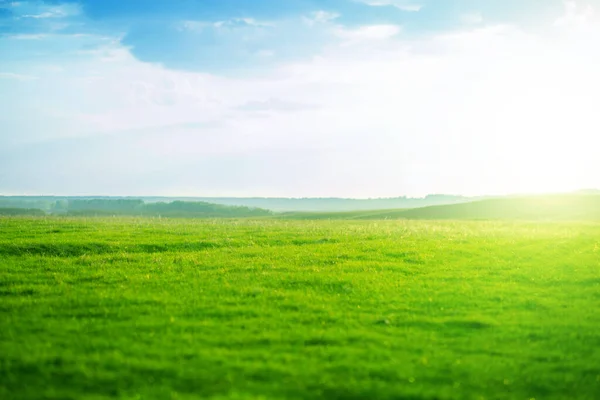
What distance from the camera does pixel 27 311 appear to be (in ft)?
55.4

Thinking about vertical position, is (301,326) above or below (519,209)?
below

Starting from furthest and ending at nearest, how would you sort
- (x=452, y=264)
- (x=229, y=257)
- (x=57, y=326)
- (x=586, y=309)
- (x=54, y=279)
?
(x=229, y=257) < (x=452, y=264) < (x=54, y=279) < (x=586, y=309) < (x=57, y=326)

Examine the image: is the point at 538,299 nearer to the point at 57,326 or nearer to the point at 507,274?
the point at 507,274

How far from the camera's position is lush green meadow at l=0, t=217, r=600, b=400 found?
11719mm

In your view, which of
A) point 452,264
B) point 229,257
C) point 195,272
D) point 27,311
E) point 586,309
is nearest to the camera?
point 27,311

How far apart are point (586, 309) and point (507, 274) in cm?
583

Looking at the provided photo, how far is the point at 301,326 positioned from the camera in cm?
1551

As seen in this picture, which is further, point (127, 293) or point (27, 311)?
point (127, 293)

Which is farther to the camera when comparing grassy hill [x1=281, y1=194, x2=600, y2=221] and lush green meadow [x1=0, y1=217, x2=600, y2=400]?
grassy hill [x1=281, y1=194, x2=600, y2=221]

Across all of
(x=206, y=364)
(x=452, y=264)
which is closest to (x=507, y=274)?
(x=452, y=264)

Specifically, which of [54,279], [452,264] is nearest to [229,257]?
[54,279]

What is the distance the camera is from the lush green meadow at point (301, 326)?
11719mm

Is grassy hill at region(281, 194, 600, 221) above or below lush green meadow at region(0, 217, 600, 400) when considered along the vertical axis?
above

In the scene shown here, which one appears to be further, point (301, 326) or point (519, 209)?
point (519, 209)
